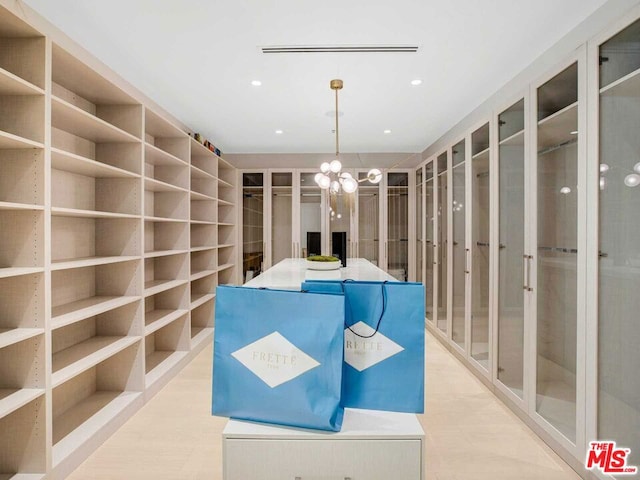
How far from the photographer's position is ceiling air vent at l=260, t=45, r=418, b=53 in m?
2.47

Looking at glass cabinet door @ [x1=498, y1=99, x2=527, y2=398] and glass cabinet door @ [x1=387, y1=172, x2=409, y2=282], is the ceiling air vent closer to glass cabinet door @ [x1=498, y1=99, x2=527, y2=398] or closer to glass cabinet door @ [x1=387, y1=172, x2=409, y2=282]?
glass cabinet door @ [x1=498, y1=99, x2=527, y2=398]

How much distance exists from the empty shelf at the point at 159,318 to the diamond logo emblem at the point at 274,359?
215cm

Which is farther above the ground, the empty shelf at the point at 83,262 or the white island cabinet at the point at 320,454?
the empty shelf at the point at 83,262

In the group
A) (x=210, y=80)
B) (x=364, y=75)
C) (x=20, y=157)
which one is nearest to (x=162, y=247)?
(x=210, y=80)

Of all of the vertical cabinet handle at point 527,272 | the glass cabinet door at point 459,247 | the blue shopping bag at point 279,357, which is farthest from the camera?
the glass cabinet door at point 459,247

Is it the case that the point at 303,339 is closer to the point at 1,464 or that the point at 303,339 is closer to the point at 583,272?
the point at 583,272

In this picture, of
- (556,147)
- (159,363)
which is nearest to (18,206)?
(159,363)

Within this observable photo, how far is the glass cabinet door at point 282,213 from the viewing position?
5.68 metres

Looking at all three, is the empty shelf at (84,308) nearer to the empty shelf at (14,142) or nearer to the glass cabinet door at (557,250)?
the empty shelf at (14,142)

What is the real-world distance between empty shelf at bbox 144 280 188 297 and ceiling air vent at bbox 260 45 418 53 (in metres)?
2.04

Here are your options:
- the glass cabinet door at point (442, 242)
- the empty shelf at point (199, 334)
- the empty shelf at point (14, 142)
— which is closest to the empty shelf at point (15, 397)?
the empty shelf at point (14, 142)

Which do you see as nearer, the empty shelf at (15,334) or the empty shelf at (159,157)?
the empty shelf at (15,334)

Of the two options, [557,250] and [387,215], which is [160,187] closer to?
[557,250]

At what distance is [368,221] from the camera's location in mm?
5656
